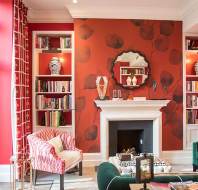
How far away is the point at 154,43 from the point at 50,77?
7.27ft

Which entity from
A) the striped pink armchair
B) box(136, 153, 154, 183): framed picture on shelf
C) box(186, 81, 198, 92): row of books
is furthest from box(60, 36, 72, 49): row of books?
box(136, 153, 154, 183): framed picture on shelf

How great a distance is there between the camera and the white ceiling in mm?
5113

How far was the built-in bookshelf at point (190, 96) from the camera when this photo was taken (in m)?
5.65

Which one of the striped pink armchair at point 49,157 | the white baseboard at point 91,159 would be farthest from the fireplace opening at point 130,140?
the striped pink armchair at point 49,157

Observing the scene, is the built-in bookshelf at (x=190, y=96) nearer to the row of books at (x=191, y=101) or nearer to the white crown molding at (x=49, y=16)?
the row of books at (x=191, y=101)

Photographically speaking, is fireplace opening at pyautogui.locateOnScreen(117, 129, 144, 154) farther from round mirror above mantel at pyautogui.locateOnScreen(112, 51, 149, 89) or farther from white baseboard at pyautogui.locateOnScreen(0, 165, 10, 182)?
white baseboard at pyautogui.locateOnScreen(0, 165, 10, 182)

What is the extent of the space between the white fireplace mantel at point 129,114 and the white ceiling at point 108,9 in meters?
1.67

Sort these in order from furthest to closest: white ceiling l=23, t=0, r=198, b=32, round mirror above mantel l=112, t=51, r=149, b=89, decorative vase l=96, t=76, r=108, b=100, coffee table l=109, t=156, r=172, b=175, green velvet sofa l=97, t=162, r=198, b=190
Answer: round mirror above mantel l=112, t=51, r=149, b=89 < decorative vase l=96, t=76, r=108, b=100 < white ceiling l=23, t=0, r=198, b=32 < coffee table l=109, t=156, r=172, b=175 < green velvet sofa l=97, t=162, r=198, b=190

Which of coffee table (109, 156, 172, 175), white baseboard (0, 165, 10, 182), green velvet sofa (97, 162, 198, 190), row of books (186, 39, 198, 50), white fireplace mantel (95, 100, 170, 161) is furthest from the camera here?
row of books (186, 39, 198, 50)

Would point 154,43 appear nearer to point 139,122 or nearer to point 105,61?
point 105,61

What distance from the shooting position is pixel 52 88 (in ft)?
18.5

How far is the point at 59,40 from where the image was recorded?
594cm

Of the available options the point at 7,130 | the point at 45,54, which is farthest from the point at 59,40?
the point at 7,130

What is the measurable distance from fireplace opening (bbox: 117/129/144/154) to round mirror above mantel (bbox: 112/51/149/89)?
92cm
